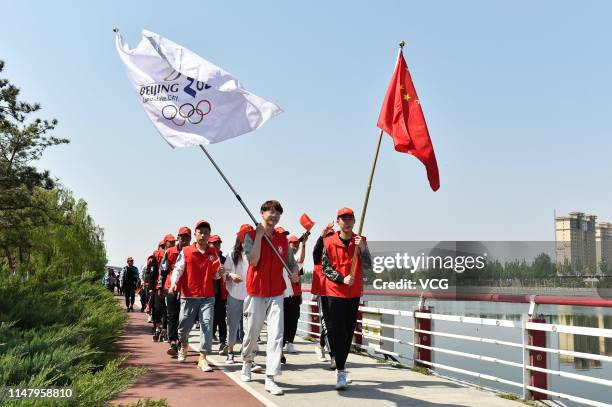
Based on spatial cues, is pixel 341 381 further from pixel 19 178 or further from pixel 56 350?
pixel 19 178

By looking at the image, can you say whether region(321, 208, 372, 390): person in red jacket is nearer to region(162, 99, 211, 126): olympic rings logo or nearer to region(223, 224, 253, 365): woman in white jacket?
region(223, 224, 253, 365): woman in white jacket

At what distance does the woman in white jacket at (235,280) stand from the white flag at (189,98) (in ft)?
4.27

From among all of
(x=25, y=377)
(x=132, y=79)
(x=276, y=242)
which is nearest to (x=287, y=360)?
(x=276, y=242)

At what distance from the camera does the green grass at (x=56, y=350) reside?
13.3ft

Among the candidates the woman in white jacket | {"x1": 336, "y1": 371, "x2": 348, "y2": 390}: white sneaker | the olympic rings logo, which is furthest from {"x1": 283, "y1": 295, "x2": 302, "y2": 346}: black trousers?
the olympic rings logo

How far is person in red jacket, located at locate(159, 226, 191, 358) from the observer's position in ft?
34.8

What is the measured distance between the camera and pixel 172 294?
1073 centimetres

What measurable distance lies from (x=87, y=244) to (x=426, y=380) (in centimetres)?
4633

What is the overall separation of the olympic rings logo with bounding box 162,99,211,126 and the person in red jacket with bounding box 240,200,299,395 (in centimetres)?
143

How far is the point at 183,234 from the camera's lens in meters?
10.9

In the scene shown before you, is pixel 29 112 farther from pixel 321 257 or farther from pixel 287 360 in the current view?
pixel 321 257

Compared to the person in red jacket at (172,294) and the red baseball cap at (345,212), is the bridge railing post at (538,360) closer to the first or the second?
the red baseball cap at (345,212)

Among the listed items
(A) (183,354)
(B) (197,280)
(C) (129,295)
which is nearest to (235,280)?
(B) (197,280)

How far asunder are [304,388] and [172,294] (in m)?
3.99
